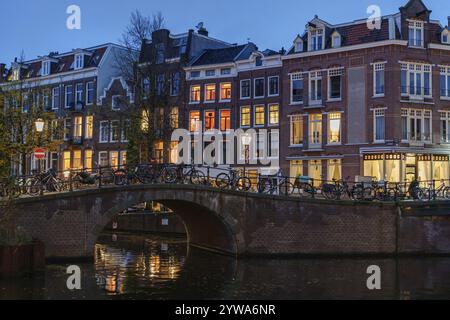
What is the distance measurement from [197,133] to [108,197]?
23.2 metres

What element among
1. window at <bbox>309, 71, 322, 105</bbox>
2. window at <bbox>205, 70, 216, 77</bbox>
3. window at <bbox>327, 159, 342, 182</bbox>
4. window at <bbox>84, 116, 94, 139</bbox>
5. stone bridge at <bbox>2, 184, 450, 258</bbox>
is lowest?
stone bridge at <bbox>2, 184, 450, 258</bbox>

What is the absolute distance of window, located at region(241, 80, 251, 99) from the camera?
1854 inches

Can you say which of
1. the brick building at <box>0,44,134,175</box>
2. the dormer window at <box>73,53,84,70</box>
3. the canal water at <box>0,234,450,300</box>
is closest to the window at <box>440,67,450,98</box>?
the canal water at <box>0,234,450,300</box>

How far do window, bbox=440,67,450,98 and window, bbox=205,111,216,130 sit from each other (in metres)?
17.0

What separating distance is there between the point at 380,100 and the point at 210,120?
13918 millimetres

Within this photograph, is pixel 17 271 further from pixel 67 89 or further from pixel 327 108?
pixel 67 89

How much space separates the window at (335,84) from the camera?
140ft

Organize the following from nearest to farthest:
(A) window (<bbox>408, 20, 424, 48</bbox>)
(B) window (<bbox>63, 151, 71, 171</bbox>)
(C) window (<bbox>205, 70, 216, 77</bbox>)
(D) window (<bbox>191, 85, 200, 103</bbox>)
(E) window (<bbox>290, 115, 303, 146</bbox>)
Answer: (A) window (<bbox>408, 20, 424, 48</bbox>)
(E) window (<bbox>290, 115, 303, 146</bbox>)
(C) window (<bbox>205, 70, 216, 77</bbox>)
(D) window (<bbox>191, 85, 200, 103</bbox>)
(B) window (<bbox>63, 151, 71, 171</bbox>)

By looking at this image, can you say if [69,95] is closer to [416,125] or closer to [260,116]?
[260,116]

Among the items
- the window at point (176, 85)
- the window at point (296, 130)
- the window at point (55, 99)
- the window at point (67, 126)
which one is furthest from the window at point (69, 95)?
the window at point (296, 130)

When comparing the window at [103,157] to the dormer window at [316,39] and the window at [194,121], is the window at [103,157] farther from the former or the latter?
the dormer window at [316,39]

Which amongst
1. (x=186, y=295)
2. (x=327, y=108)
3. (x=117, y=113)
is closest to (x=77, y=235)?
(x=186, y=295)

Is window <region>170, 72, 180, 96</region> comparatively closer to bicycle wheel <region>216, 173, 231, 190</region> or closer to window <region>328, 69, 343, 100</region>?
window <region>328, 69, 343, 100</region>

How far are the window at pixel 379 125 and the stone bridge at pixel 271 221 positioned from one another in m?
11.1
